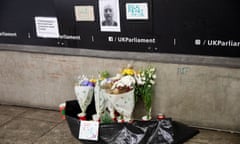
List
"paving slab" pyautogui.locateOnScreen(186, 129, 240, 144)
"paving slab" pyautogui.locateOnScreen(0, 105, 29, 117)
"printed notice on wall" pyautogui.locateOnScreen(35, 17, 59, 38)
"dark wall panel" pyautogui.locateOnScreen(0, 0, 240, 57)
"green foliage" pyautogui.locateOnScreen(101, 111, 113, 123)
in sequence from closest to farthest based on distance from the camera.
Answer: "dark wall panel" pyautogui.locateOnScreen(0, 0, 240, 57)
"paving slab" pyautogui.locateOnScreen(186, 129, 240, 144)
"green foliage" pyautogui.locateOnScreen(101, 111, 113, 123)
"printed notice on wall" pyautogui.locateOnScreen(35, 17, 59, 38)
"paving slab" pyautogui.locateOnScreen(0, 105, 29, 117)

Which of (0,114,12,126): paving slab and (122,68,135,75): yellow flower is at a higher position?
(122,68,135,75): yellow flower

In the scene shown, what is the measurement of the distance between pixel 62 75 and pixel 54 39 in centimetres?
39

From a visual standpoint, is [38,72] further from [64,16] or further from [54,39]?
[64,16]

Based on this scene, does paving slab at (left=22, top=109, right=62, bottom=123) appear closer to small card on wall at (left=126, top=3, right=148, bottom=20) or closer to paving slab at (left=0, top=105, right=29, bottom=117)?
Answer: paving slab at (left=0, top=105, right=29, bottom=117)

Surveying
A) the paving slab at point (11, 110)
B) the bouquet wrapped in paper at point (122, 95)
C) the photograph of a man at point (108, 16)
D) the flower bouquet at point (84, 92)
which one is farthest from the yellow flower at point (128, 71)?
the paving slab at point (11, 110)

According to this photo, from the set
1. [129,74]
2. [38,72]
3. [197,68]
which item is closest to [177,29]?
[197,68]

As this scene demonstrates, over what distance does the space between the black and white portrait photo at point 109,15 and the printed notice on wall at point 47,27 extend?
538 millimetres

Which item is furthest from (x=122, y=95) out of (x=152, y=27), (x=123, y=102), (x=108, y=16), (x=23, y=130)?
(x=23, y=130)

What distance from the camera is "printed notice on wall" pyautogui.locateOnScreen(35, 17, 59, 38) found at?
3.33 metres

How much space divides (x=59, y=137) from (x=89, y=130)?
1.21 ft

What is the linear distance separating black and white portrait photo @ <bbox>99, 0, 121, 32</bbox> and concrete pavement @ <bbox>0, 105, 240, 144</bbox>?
42.3 inches

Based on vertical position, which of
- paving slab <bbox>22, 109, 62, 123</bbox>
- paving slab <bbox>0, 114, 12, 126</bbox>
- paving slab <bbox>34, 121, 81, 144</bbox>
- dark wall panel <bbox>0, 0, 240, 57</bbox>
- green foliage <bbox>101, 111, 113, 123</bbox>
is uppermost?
dark wall panel <bbox>0, 0, 240, 57</bbox>

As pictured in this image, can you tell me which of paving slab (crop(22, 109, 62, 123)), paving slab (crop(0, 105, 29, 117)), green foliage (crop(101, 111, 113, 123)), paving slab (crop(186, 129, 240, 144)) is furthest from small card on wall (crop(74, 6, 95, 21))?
paving slab (crop(186, 129, 240, 144))

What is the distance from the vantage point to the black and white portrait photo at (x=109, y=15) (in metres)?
3.00
